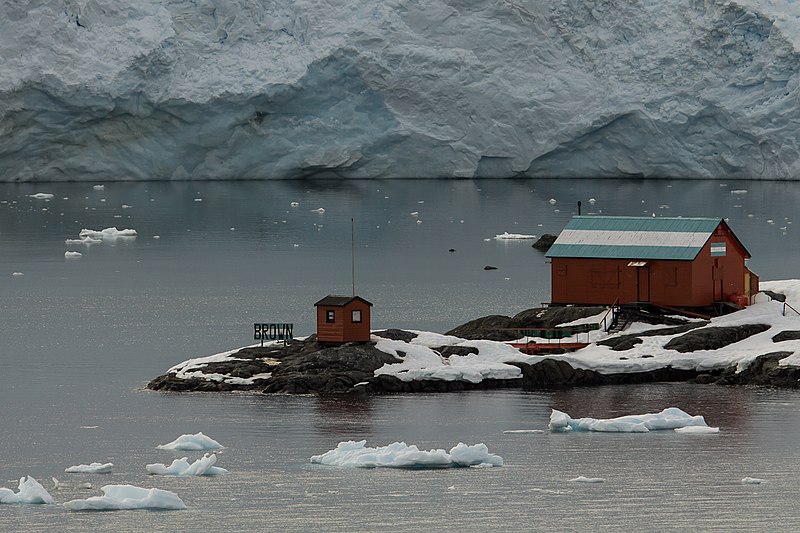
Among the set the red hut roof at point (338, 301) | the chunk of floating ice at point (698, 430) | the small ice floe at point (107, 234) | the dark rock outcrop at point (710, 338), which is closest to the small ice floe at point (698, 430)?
the chunk of floating ice at point (698, 430)

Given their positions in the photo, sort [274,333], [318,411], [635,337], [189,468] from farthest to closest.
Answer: [274,333] → [635,337] → [318,411] → [189,468]

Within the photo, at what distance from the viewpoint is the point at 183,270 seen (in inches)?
1754

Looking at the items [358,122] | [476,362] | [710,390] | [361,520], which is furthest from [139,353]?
[358,122]

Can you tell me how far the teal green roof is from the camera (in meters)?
28.6

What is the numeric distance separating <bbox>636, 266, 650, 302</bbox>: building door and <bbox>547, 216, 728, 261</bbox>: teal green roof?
0.24 meters

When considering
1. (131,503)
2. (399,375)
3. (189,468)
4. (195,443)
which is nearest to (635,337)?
(399,375)

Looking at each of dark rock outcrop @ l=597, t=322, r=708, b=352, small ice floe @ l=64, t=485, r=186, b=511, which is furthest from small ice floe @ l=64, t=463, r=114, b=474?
dark rock outcrop @ l=597, t=322, r=708, b=352

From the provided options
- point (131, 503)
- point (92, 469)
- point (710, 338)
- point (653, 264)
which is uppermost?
point (653, 264)

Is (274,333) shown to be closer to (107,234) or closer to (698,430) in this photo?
(698,430)

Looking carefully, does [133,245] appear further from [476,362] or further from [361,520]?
[361,520]

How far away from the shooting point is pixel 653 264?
93.6 ft

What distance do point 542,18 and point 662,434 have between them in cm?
4843

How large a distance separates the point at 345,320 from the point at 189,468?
7.15 metres

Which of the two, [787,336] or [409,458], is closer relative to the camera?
[409,458]
